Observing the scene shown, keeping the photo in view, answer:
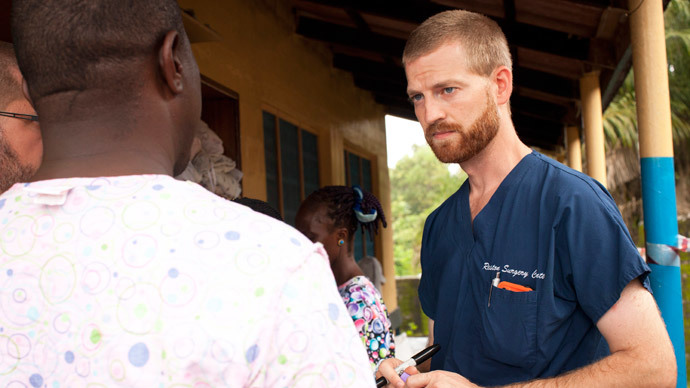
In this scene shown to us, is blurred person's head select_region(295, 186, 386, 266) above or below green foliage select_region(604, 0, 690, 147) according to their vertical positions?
below

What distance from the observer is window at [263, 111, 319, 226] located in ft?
17.0

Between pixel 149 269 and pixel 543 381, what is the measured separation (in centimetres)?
104

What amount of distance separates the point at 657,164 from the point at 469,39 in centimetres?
130

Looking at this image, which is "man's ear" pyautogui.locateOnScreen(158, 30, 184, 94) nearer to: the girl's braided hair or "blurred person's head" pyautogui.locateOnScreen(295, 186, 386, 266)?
"blurred person's head" pyautogui.locateOnScreen(295, 186, 386, 266)

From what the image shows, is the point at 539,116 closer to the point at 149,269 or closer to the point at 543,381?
the point at 543,381

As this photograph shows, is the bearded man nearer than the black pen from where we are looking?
Yes

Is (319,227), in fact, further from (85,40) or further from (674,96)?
(674,96)

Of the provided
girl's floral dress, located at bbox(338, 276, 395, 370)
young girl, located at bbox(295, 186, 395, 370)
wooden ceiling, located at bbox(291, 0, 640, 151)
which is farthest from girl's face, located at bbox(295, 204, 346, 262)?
wooden ceiling, located at bbox(291, 0, 640, 151)

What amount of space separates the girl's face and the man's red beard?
1243 millimetres

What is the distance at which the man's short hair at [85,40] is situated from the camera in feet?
2.67

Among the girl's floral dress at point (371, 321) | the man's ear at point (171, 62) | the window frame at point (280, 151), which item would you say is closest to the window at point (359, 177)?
the window frame at point (280, 151)

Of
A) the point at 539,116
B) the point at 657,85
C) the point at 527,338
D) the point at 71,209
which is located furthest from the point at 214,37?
the point at 539,116

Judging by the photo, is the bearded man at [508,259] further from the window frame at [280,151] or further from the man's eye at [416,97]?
the window frame at [280,151]

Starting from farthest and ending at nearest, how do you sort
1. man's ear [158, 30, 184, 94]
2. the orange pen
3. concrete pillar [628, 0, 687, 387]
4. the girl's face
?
the girl's face
concrete pillar [628, 0, 687, 387]
the orange pen
man's ear [158, 30, 184, 94]
